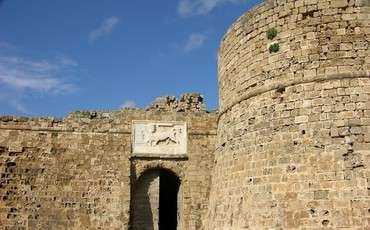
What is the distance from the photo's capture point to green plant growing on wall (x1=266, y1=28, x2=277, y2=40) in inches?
345

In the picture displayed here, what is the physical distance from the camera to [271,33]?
8.80 m

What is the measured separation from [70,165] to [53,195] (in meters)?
0.88

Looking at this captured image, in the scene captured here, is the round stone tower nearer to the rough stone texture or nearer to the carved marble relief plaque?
the rough stone texture

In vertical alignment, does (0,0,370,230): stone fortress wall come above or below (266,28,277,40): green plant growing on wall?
below

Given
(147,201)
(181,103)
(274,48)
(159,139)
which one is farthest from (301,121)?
(147,201)

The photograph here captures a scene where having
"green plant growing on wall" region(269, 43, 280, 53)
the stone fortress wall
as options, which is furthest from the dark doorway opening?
"green plant growing on wall" region(269, 43, 280, 53)

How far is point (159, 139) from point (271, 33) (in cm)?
479

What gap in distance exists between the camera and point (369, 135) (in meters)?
7.48

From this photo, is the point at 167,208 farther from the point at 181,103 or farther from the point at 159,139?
the point at 181,103

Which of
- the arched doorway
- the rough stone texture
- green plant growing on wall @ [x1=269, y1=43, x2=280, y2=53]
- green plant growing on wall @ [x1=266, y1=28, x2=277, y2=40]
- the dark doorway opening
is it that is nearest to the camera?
green plant growing on wall @ [x1=269, y1=43, x2=280, y2=53]

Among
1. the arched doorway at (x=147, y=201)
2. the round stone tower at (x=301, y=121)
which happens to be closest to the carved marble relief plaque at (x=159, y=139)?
the arched doorway at (x=147, y=201)

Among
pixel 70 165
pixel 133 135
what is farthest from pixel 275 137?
pixel 70 165

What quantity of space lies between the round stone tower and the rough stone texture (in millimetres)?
2643

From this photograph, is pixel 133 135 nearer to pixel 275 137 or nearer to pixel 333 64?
pixel 275 137
